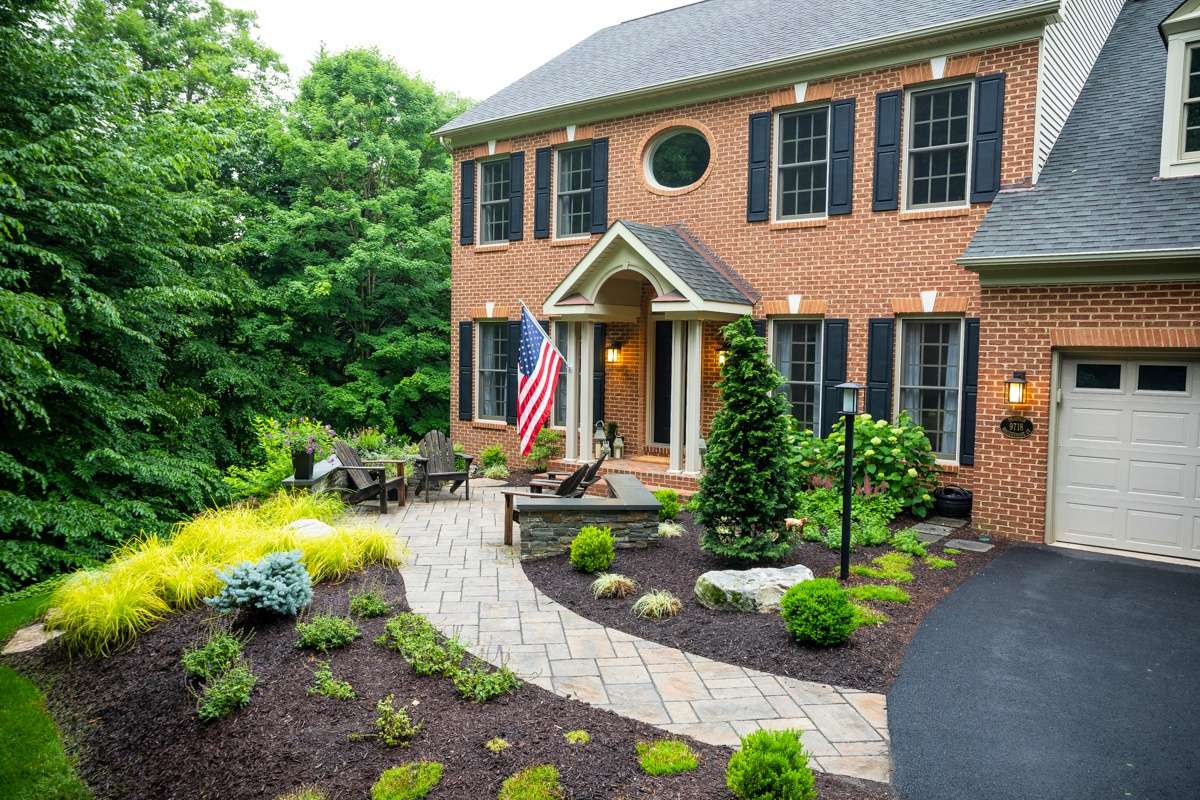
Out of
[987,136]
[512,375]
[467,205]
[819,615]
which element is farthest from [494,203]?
[819,615]

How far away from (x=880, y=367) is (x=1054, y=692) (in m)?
6.19

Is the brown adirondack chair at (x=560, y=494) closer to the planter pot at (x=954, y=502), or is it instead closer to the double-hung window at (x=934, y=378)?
the planter pot at (x=954, y=502)

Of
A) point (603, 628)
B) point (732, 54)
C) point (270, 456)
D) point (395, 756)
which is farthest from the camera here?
point (732, 54)

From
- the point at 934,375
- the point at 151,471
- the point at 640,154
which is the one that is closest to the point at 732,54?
the point at 640,154

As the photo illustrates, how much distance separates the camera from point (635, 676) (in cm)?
541

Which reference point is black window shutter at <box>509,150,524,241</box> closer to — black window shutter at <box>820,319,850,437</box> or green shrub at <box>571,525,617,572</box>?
black window shutter at <box>820,319,850,437</box>

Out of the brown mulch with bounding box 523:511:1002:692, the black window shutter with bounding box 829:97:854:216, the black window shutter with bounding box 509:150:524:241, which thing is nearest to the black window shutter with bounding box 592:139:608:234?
the black window shutter with bounding box 509:150:524:241

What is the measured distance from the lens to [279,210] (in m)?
17.9

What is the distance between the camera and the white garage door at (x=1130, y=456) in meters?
8.27

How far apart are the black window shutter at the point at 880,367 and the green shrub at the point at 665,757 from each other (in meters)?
7.49

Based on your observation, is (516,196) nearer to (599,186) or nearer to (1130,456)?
(599,186)

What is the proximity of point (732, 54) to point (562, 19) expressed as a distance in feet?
441

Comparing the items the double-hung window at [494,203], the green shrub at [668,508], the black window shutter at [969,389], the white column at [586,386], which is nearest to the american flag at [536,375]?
the green shrub at [668,508]

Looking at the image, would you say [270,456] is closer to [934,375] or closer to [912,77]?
[934,375]
